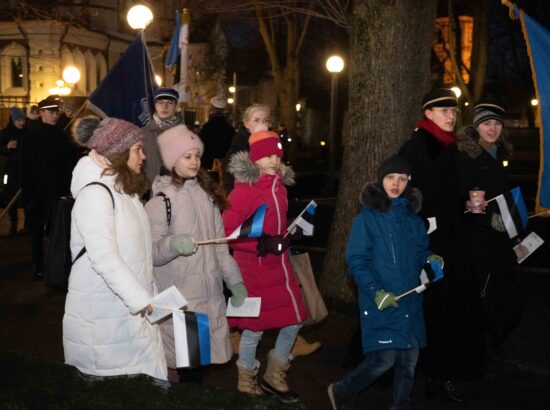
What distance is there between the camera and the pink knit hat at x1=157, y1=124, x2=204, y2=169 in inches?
206

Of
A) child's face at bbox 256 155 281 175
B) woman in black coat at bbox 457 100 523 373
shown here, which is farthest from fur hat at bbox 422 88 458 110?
child's face at bbox 256 155 281 175

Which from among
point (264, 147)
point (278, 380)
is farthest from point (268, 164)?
point (278, 380)

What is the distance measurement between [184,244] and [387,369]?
1527 millimetres

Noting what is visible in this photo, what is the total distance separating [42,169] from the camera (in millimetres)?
10344

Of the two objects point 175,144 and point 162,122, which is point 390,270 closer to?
point 175,144

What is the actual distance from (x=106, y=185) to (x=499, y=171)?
11.5ft

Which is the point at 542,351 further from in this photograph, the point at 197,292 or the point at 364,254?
the point at 197,292

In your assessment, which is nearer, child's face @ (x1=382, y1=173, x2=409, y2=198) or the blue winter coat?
the blue winter coat

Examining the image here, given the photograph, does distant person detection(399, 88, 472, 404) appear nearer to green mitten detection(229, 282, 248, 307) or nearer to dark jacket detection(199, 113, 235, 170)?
green mitten detection(229, 282, 248, 307)

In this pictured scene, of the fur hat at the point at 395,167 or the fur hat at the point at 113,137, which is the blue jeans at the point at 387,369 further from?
the fur hat at the point at 113,137

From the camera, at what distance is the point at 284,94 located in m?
34.1

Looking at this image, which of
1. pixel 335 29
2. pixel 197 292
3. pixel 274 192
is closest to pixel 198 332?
pixel 197 292

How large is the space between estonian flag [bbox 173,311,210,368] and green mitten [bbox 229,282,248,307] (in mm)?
968

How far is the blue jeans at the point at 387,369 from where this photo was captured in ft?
17.3
